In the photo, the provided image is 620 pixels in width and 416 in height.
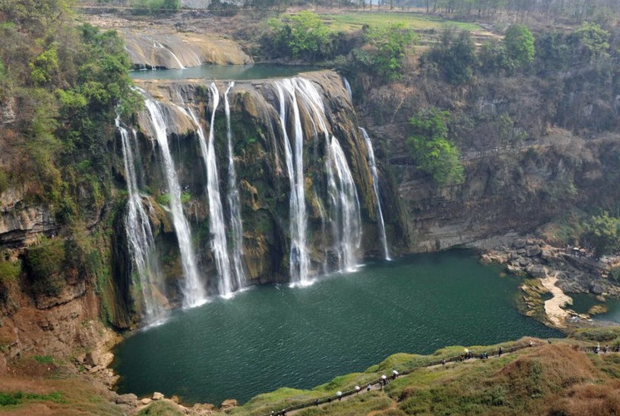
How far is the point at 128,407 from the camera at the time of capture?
2917cm

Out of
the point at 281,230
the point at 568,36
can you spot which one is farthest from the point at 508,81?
the point at 281,230

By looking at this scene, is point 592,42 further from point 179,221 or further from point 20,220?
point 20,220

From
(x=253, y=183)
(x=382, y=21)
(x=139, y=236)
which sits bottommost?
(x=139, y=236)

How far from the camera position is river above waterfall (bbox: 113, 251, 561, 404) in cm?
3309

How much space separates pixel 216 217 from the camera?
143 feet

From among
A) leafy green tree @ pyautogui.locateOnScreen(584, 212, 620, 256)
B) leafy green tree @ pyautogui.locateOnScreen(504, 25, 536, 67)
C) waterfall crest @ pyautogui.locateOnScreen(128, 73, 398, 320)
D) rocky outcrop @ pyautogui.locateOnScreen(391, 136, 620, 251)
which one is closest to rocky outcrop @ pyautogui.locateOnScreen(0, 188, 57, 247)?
waterfall crest @ pyautogui.locateOnScreen(128, 73, 398, 320)

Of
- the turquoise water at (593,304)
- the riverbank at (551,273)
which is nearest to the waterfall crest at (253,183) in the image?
the riverbank at (551,273)

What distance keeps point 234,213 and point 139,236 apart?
838 cm

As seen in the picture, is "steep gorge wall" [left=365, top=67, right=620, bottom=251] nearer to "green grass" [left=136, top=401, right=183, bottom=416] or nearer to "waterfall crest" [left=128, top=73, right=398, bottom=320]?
"waterfall crest" [left=128, top=73, right=398, bottom=320]

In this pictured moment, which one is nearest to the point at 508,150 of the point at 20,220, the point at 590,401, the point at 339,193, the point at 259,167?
the point at 339,193

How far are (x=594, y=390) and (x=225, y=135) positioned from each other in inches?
1246

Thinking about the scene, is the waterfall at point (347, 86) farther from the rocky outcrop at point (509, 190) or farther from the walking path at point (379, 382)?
the walking path at point (379, 382)

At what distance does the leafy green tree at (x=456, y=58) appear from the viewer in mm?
58594

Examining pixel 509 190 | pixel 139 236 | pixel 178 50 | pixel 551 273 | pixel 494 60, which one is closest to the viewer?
pixel 139 236
